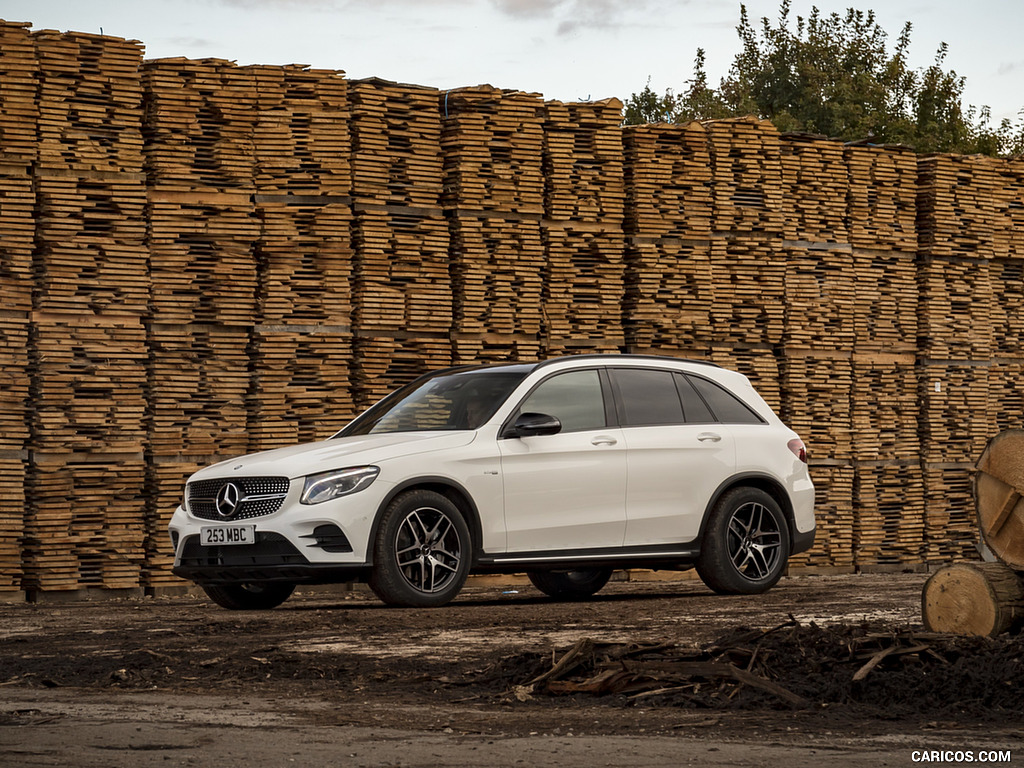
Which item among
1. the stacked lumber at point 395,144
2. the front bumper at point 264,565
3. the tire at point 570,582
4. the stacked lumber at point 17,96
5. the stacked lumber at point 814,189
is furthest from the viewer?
the stacked lumber at point 814,189

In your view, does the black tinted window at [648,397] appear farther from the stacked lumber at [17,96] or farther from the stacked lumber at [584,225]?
the stacked lumber at [17,96]

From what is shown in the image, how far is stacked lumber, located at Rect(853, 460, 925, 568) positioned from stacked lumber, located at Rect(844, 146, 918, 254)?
8.65ft

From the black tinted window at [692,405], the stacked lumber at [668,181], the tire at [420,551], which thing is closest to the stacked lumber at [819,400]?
the stacked lumber at [668,181]

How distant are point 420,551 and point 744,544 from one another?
316 cm

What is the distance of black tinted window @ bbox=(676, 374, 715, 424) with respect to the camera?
13.4 m

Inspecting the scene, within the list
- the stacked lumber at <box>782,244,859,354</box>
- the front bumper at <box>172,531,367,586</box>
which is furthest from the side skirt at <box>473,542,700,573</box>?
the stacked lumber at <box>782,244,859,354</box>

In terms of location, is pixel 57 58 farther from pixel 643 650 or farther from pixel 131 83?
pixel 643 650

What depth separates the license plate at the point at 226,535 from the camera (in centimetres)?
1120

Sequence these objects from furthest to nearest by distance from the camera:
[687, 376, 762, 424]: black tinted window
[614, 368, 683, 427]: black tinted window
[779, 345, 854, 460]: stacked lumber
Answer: [779, 345, 854, 460]: stacked lumber → [687, 376, 762, 424]: black tinted window → [614, 368, 683, 427]: black tinted window

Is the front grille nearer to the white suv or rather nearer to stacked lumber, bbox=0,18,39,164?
the white suv

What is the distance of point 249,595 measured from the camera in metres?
12.4

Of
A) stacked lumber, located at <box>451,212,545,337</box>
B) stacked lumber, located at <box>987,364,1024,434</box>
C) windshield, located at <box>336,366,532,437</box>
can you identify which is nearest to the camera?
windshield, located at <box>336,366,532,437</box>

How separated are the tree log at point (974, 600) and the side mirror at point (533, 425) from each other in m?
3.79

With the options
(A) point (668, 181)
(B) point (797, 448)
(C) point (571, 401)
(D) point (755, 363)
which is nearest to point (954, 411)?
(D) point (755, 363)
